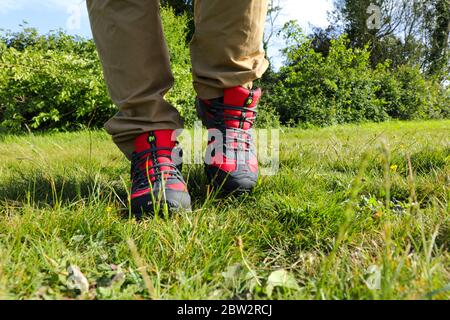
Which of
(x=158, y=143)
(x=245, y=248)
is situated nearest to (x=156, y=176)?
(x=158, y=143)

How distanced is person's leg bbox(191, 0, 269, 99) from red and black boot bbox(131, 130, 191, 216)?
0.87 ft

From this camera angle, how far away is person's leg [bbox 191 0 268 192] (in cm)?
133

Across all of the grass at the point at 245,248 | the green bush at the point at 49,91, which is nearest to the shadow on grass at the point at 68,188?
the grass at the point at 245,248

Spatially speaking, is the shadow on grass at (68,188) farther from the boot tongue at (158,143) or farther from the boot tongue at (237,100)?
the boot tongue at (237,100)

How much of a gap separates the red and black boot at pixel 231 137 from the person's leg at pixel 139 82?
0.14 m

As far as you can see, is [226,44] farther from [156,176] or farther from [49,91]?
[49,91]

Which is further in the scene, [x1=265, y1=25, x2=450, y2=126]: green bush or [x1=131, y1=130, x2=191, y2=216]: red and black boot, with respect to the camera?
[x1=265, y1=25, x2=450, y2=126]: green bush

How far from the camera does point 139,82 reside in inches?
53.4

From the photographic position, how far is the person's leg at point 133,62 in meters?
1.31

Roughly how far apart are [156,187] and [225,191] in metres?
0.26

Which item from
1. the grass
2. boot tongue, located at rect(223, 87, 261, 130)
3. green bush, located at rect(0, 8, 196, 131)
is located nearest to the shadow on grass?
the grass

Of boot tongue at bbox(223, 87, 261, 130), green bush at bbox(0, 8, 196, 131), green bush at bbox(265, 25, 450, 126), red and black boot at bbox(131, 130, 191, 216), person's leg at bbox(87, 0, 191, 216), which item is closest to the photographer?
red and black boot at bbox(131, 130, 191, 216)

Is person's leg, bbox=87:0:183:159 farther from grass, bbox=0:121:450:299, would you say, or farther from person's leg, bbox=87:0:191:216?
grass, bbox=0:121:450:299
